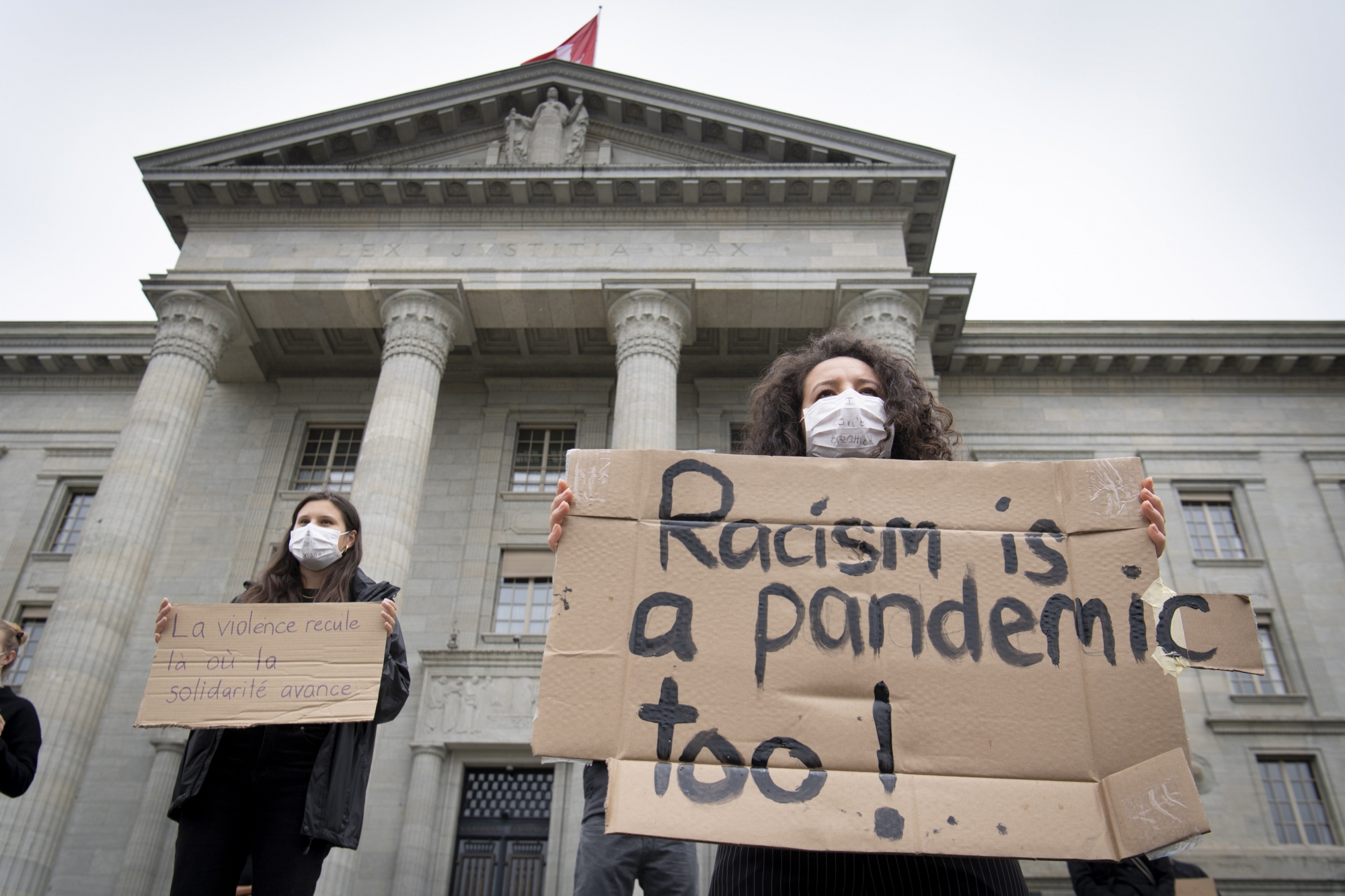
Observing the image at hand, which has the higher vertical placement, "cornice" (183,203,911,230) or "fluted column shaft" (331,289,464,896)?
"cornice" (183,203,911,230)

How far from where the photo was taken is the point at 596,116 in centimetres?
2345

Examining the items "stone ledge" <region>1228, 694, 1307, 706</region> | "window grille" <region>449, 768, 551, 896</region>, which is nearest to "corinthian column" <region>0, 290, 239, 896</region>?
"window grille" <region>449, 768, 551, 896</region>

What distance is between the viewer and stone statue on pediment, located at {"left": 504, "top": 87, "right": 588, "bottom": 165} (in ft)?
73.1

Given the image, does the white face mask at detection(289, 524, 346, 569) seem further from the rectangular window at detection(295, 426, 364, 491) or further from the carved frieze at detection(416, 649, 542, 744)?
the rectangular window at detection(295, 426, 364, 491)

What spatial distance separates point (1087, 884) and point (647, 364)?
510 inches

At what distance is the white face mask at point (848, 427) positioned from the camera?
12.4 ft

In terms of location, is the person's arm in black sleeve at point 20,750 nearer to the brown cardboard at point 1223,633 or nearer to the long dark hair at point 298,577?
the long dark hair at point 298,577

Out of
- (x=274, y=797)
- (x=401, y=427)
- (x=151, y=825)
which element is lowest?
(x=274, y=797)

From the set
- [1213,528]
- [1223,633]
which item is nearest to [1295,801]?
[1213,528]

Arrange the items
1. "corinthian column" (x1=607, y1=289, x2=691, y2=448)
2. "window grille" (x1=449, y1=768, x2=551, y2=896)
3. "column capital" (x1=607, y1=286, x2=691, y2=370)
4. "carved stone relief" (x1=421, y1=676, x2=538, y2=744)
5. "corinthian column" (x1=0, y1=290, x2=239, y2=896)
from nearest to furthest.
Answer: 1. "corinthian column" (x1=0, y1=290, x2=239, y2=896)
2. "window grille" (x1=449, y1=768, x2=551, y2=896)
3. "corinthian column" (x1=607, y1=289, x2=691, y2=448)
4. "carved stone relief" (x1=421, y1=676, x2=538, y2=744)
5. "column capital" (x1=607, y1=286, x2=691, y2=370)

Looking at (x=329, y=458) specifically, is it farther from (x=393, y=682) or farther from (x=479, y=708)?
(x=393, y=682)

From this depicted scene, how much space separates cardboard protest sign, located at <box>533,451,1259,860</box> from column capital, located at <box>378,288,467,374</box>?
17.1 m

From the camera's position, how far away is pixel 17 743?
618 cm

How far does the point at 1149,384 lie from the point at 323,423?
21208 millimetres
